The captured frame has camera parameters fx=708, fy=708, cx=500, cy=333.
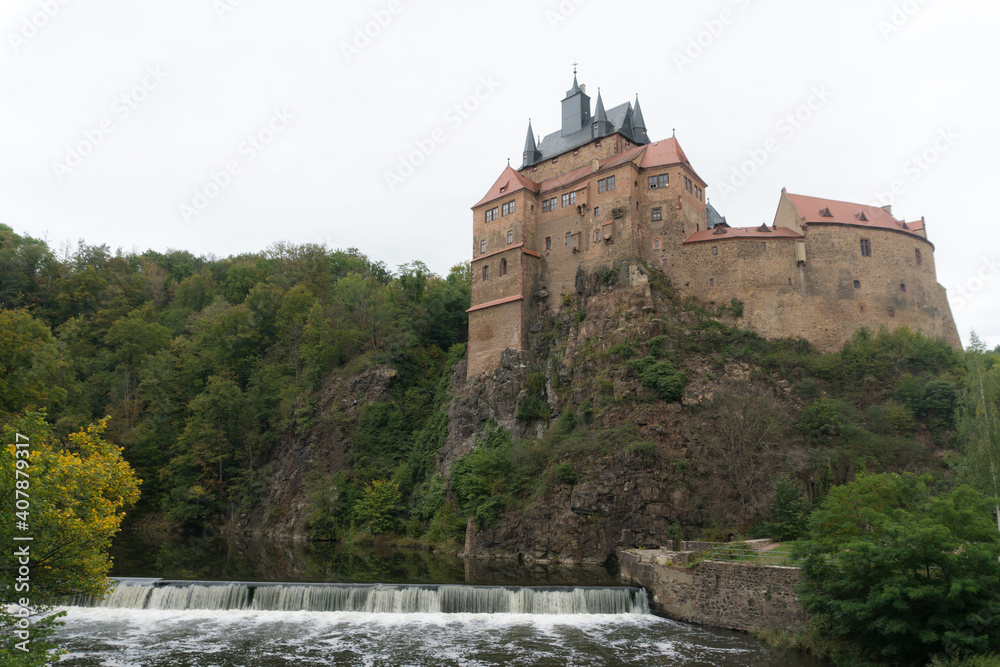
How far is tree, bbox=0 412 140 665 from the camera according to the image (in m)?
12.0

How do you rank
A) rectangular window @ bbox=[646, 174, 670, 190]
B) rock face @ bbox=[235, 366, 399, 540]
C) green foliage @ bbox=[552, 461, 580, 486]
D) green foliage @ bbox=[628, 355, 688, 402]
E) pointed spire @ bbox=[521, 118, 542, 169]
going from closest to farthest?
green foliage @ bbox=[552, 461, 580, 486]
green foliage @ bbox=[628, 355, 688, 402]
rectangular window @ bbox=[646, 174, 670, 190]
rock face @ bbox=[235, 366, 399, 540]
pointed spire @ bbox=[521, 118, 542, 169]

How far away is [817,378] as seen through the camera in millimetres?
44969

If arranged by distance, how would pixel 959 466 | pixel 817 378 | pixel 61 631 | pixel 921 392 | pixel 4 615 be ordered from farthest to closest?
pixel 817 378 → pixel 921 392 → pixel 959 466 → pixel 61 631 → pixel 4 615

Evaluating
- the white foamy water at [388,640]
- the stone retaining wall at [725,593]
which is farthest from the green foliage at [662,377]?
the white foamy water at [388,640]

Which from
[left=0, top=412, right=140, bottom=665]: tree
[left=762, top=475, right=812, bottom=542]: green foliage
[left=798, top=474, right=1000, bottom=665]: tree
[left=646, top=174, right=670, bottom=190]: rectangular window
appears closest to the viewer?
[left=0, top=412, right=140, bottom=665]: tree

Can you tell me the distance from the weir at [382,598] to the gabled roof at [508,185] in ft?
123

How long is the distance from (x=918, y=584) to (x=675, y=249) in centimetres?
3593

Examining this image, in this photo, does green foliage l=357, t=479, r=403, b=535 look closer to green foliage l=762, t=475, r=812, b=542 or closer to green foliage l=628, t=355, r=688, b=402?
green foliage l=628, t=355, r=688, b=402

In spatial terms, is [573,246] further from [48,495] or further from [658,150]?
[48,495]

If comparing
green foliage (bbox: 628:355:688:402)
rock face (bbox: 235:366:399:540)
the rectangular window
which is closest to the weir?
green foliage (bbox: 628:355:688:402)

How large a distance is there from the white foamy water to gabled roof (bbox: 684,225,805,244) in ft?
103

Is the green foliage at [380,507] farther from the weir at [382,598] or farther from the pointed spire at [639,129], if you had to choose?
the pointed spire at [639,129]

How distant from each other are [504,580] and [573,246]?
29194mm

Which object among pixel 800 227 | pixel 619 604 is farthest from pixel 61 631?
pixel 800 227
